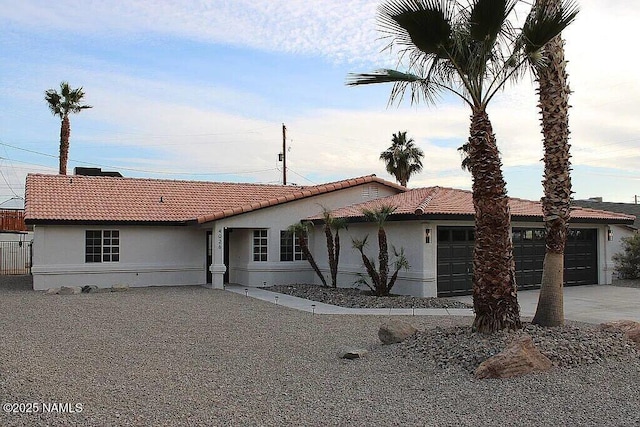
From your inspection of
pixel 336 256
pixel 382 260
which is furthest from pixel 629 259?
pixel 382 260

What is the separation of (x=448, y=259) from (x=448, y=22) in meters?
10.6

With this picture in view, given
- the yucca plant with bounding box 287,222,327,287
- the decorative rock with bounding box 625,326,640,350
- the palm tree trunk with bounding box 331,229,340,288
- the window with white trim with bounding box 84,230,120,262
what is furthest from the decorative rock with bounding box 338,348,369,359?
the window with white trim with bounding box 84,230,120,262

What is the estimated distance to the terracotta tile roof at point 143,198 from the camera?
21.9 metres

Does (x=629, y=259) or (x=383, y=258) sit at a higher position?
(x=383, y=258)

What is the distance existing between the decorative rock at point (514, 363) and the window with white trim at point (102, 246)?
688 inches

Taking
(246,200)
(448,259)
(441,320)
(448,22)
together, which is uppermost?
(448,22)

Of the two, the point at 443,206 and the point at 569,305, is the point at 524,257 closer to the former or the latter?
the point at 443,206

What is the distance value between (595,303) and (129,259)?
1590 cm

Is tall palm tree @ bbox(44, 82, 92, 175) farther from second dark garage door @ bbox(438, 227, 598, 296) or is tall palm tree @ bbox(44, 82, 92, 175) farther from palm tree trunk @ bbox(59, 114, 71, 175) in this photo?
second dark garage door @ bbox(438, 227, 598, 296)

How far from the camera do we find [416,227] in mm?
18266

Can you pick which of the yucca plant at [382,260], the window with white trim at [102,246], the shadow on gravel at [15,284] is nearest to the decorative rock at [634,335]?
the yucca plant at [382,260]

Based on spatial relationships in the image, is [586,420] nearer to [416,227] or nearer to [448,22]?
[448,22]

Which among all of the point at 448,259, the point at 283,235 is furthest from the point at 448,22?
the point at 283,235

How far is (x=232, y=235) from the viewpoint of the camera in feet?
79.8
